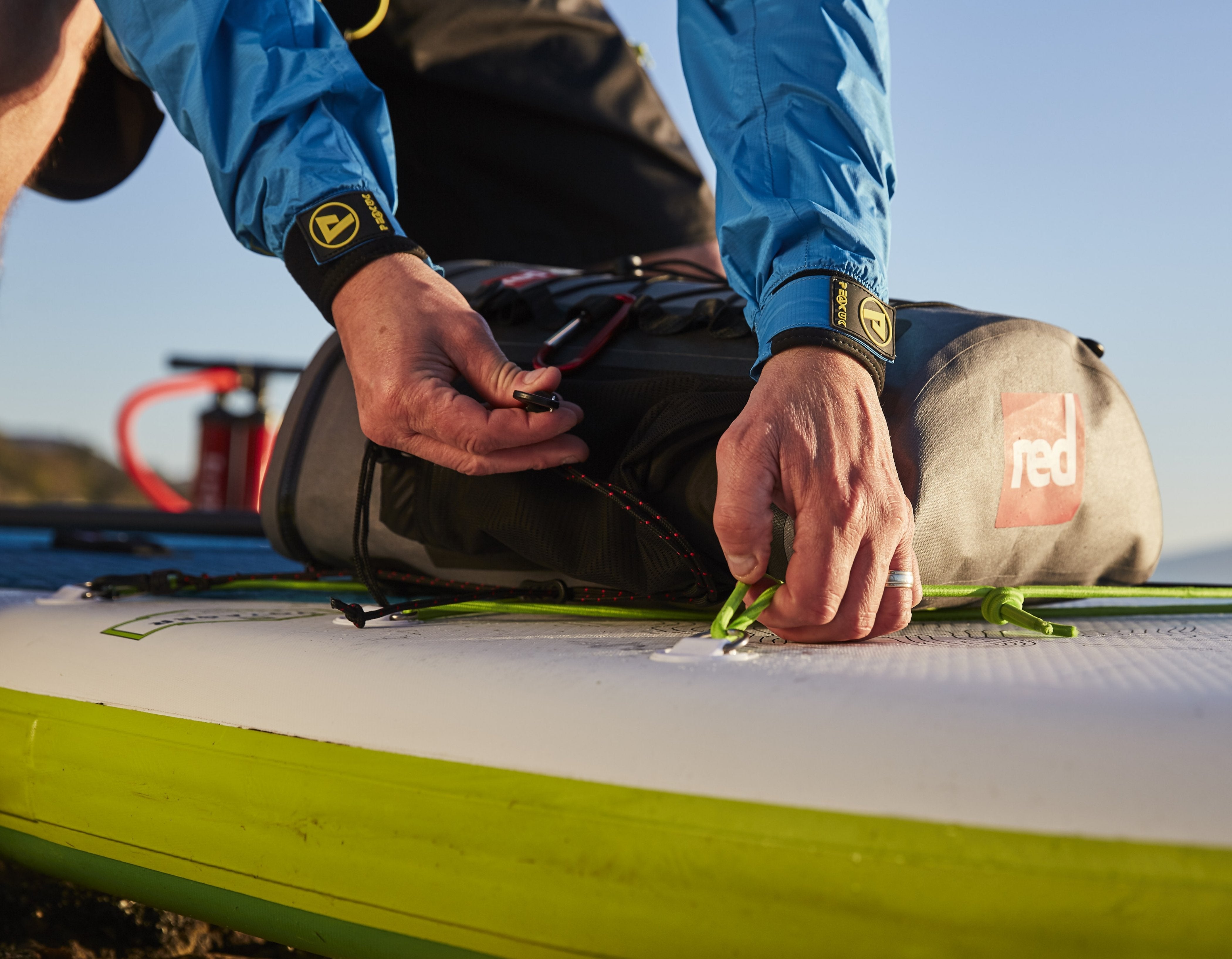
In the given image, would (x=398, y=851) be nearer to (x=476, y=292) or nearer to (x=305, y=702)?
(x=305, y=702)

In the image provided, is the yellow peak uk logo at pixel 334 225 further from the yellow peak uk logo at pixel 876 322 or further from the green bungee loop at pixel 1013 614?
the green bungee loop at pixel 1013 614

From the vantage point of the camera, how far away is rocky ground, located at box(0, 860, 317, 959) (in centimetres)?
75

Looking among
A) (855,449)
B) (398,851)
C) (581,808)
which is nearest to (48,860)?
(398,851)

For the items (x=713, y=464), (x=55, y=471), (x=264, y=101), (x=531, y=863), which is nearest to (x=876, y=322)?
(x=713, y=464)

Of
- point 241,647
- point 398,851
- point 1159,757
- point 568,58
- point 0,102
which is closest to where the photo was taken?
point 1159,757

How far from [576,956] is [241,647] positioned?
1.02 ft

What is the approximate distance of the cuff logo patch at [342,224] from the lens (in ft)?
2.40

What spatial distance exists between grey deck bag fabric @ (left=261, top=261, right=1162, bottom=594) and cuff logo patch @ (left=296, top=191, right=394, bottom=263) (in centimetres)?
14

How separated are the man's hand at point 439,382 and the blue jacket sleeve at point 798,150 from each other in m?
0.16

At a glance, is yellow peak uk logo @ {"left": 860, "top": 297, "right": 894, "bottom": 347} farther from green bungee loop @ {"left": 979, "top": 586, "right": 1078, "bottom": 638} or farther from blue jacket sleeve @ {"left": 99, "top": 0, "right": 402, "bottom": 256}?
blue jacket sleeve @ {"left": 99, "top": 0, "right": 402, "bottom": 256}

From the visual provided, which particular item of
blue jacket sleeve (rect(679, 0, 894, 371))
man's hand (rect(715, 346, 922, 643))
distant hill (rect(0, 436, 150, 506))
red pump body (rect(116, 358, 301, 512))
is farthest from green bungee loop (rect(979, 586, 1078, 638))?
distant hill (rect(0, 436, 150, 506))

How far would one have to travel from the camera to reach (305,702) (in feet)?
1.81

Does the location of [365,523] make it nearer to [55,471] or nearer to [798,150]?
[798,150]

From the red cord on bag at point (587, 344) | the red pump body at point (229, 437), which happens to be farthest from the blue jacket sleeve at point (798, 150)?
the red pump body at point (229, 437)
